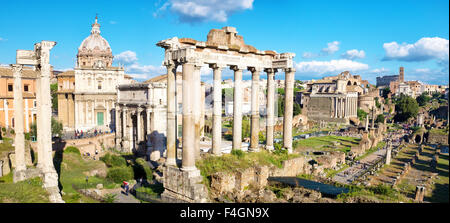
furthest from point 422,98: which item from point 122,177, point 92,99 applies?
point 122,177

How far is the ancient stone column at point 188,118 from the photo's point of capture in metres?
12.8

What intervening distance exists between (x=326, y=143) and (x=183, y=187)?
4053 centimetres

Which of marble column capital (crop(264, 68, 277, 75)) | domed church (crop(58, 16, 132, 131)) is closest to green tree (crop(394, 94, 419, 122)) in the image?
domed church (crop(58, 16, 132, 131))

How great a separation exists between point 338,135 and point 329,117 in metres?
27.0

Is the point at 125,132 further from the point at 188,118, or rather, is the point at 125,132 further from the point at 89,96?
the point at 188,118

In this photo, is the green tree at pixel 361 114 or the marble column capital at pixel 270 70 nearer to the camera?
the marble column capital at pixel 270 70

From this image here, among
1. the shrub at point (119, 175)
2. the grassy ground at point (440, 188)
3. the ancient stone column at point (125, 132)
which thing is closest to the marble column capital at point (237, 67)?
the shrub at point (119, 175)

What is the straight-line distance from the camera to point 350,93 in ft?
284

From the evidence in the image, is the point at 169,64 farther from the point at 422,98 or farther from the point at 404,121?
the point at 422,98

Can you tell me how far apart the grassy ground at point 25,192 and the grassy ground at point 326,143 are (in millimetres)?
32469

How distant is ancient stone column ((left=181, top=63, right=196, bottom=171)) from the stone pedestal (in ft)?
1.08

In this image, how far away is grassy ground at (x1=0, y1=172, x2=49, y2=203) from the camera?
1291 cm

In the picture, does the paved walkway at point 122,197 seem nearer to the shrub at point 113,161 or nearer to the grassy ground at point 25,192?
the grassy ground at point 25,192

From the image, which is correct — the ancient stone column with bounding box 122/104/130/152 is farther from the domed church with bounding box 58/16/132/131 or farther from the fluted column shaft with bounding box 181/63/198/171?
the fluted column shaft with bounding box 181/63/198/171
